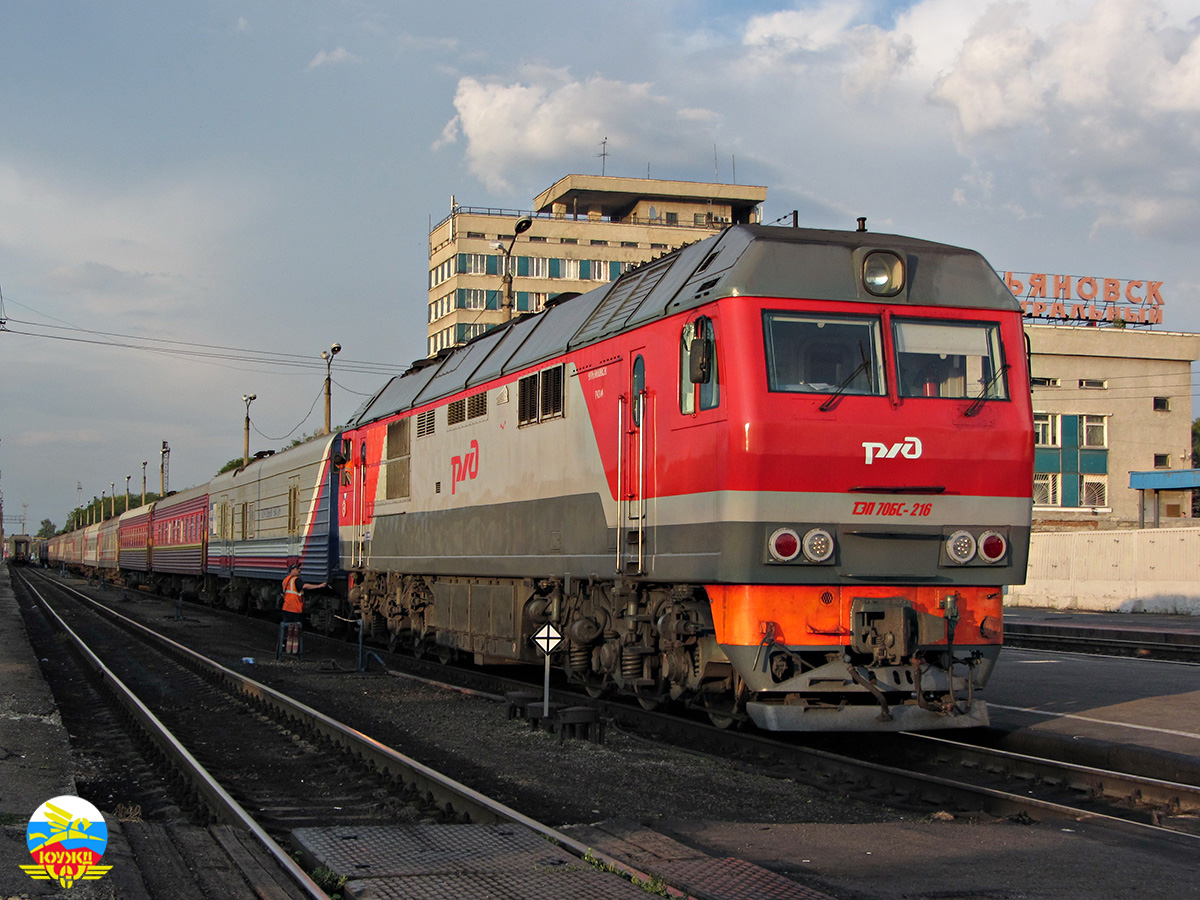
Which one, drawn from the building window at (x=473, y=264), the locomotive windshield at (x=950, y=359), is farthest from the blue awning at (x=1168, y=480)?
the building window at (x=473, y=264)

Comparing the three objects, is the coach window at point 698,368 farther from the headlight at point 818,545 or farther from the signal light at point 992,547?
the signal light at point 992,547

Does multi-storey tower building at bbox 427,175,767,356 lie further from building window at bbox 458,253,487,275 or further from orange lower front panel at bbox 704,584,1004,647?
orange lower front panel at bbox 704,584,1004,647

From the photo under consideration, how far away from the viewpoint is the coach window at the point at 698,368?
8.80 meters

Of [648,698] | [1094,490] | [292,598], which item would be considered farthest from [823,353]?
[1094,490]

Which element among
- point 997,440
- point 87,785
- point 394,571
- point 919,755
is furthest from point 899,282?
point 394,571

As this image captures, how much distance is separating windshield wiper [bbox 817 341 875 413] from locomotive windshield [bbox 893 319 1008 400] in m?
0.27

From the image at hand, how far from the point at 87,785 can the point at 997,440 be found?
7.82 meters

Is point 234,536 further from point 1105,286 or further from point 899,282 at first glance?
point 1105,286

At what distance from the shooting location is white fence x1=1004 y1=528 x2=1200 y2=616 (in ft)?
91.9

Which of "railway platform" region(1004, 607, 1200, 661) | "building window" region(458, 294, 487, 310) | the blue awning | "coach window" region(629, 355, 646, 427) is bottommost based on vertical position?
"railway platform" region(1004, 607, 1200, 661)

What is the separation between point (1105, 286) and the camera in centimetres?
5678

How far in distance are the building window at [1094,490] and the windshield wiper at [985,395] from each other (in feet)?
170

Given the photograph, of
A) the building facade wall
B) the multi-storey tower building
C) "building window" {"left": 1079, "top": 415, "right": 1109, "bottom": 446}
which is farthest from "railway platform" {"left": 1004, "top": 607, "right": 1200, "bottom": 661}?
the multi-storey tower building

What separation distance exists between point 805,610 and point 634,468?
2.23 meters
